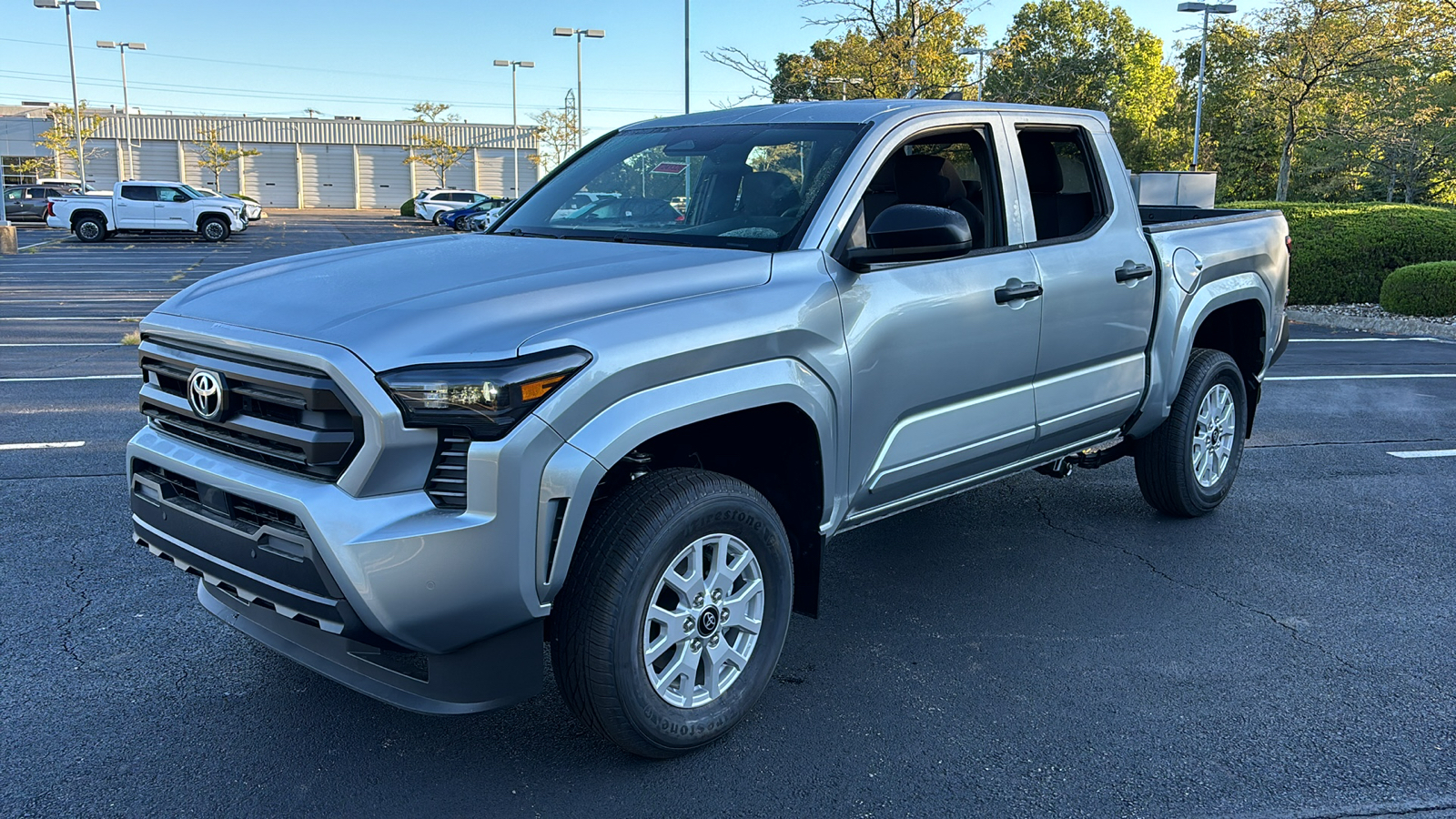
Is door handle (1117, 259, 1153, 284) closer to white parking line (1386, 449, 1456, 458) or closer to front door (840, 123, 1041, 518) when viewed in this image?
front door (840, 123, 1041, 518)

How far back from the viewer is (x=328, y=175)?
→ 80000mm

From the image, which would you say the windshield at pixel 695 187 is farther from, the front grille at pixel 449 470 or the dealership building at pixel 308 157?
the dealership building at pixel 308 157

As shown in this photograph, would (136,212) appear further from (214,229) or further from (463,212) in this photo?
(463,212)

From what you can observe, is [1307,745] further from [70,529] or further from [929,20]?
[929,20]

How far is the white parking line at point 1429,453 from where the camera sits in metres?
7.26

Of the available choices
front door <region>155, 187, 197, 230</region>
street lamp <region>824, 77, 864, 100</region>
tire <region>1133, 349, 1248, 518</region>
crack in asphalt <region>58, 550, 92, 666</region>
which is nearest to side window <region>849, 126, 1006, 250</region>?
tire <region>1133, 349, 1248, 518</region>

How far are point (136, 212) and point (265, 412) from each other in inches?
1386

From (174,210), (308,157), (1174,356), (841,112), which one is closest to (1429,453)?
(1174,356)

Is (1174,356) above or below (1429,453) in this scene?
above

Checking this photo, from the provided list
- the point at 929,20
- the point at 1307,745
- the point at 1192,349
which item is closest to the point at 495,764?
the point at 1307,745

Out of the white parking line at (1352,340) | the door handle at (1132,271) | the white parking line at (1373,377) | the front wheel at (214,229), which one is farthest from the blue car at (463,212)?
the door handle at (1132,271)

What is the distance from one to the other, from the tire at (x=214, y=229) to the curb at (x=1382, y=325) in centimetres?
3013

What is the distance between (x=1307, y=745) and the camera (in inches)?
136

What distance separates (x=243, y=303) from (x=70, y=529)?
2.81 meters
